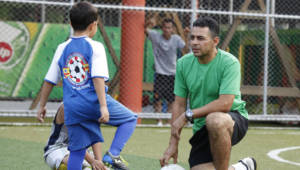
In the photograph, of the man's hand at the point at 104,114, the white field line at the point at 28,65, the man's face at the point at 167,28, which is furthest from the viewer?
the white field line at the point at 28,65

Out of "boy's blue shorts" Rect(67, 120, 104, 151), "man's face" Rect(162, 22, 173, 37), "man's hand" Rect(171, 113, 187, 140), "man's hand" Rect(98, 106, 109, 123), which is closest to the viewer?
"man's hand" Rect(171, 113, 187, 140)

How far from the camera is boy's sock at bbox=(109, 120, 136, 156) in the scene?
484 cm

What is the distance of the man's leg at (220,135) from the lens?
4371mm

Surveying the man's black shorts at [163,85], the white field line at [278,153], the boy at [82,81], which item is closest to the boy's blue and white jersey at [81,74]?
the boy at [82,81]

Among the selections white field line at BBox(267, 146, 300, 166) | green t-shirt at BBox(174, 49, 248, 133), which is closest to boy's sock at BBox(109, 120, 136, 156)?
green t-shirt at BBox(174, 49, 248, 133)

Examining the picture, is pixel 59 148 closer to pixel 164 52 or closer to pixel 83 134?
pixel 83 134

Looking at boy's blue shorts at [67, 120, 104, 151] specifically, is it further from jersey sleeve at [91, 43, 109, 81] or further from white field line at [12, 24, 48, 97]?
white field line at [12, 24, 48, 97]

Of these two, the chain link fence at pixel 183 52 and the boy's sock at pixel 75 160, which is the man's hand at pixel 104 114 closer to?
the boy's sock at pixel 75 160

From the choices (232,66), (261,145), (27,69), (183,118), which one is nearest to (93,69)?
(183,118)

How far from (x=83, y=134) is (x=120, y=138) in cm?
37

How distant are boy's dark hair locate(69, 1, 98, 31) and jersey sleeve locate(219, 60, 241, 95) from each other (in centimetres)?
114

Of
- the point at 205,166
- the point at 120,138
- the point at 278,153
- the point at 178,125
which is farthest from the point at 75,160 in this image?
the point at 278,153

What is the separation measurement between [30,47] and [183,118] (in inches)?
331

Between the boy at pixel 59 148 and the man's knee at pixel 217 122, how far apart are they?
112 cm
